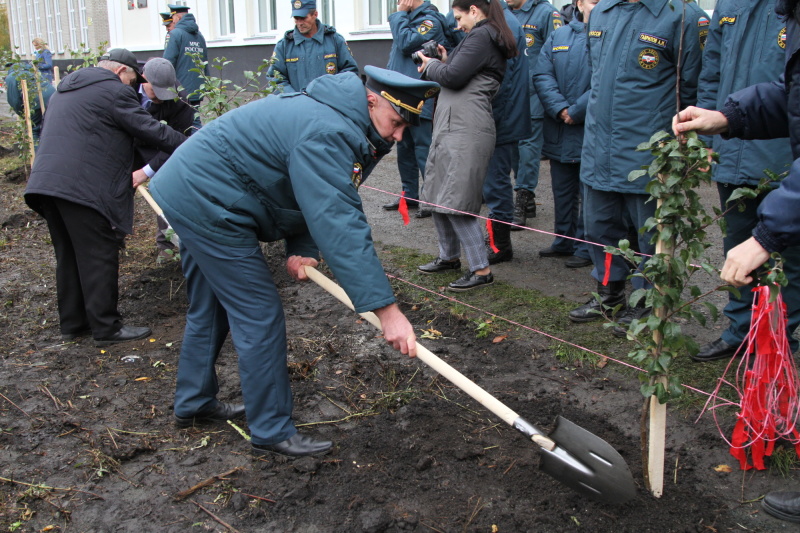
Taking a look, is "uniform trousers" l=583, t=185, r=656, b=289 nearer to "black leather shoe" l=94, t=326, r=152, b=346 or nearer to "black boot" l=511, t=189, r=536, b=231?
"black boot" l=511, t=189, r=536, b=231

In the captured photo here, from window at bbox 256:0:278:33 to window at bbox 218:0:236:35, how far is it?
122 cm

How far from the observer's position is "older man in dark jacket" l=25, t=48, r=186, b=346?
4.36 meters

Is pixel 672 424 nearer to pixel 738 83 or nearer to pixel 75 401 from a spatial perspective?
pixel 738 83

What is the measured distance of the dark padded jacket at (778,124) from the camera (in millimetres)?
2311

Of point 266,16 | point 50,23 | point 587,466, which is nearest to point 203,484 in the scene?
point 587,466

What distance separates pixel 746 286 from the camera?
11.9ft

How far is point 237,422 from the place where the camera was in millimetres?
3521

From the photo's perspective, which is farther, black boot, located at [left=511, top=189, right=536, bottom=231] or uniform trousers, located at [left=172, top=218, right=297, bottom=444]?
black boot, located at [left=511, top=189, right=536, bottom=231]

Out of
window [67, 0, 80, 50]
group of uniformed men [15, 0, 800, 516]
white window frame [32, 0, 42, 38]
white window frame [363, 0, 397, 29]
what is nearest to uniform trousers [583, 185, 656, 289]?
group of uniformed men [15, 0, 800, 516]

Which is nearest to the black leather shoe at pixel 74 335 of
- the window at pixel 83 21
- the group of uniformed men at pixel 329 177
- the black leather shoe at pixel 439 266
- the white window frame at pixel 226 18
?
the group of uniformed men at pixel 329 177

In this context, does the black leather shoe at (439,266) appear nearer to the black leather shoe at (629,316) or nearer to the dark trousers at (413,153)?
the dark trousers at (413,153)

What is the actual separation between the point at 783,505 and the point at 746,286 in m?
1.31

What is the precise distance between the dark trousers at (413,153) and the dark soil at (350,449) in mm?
2438

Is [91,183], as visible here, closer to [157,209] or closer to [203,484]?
[157,209]
